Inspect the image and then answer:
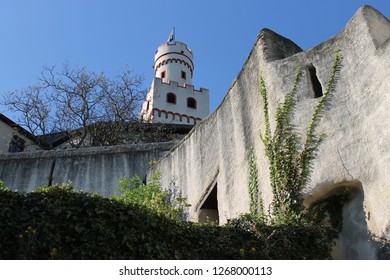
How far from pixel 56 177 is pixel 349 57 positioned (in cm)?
857

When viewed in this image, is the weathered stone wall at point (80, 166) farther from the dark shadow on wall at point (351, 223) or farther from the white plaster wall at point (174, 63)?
the white plaster wall at point (174, 63)

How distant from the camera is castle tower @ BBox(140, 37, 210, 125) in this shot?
42531 mm

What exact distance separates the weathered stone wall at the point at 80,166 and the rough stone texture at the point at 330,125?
270 centimetres

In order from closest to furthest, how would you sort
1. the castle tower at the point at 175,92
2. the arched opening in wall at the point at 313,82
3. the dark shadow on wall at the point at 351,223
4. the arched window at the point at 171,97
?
1. the dark shadow on wall at the point at 351,223
2. the arched opening in wall at the point at 313,82
3. the castle tower at the point at 175,92
4. the arched window at the point at 171,97

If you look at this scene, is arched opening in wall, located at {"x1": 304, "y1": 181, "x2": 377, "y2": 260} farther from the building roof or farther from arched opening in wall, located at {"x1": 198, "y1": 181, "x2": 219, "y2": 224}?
the building roof

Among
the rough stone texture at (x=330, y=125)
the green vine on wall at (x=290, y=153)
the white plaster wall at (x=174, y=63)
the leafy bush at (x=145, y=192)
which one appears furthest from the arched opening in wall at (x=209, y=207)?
the white plaster wall at (x=174, y=63)

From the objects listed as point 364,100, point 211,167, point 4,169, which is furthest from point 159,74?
point 364,100

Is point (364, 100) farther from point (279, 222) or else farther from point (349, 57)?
point (279, 222)

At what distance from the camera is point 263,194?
8.70 metres

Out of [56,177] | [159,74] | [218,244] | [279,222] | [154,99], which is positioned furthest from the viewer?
[159,74]

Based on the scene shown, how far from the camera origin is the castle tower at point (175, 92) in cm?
4253

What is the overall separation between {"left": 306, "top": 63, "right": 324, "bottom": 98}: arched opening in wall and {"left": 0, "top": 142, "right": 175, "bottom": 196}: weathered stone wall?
6309mm

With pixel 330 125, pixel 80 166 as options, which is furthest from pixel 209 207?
pixel 80 166

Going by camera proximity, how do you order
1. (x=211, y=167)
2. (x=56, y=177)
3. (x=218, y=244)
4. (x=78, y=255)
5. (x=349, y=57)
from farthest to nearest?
(x=56, y=177)
(x=211, y=167)
(x=349, y=57)
(x=218, y=244)
(x=78, y=255)
